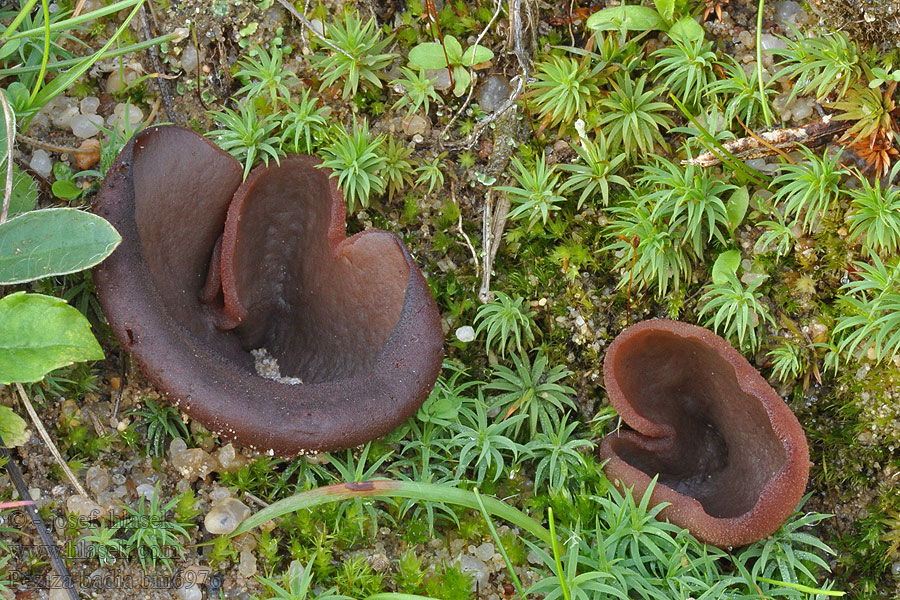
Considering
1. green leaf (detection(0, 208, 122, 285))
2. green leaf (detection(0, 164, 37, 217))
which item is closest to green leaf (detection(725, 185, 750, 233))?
green leaf (detection(0, 208, 122, 285))

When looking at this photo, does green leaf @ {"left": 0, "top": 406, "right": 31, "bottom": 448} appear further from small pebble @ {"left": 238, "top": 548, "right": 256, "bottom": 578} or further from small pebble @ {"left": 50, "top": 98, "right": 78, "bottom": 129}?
small pebble @ {"left": 50, "top": 98, "right": 78, "bottom": 129}

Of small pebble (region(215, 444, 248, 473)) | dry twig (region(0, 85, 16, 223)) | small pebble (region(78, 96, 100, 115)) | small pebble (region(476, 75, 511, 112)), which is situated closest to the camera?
dry twig (region(0, 85, 16, 223))

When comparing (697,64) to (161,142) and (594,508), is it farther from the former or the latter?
(161,142)

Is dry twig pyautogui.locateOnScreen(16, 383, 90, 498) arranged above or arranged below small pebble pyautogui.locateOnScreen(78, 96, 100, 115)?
below

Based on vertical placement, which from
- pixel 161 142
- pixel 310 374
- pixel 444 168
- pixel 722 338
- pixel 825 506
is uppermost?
pixel 161 142

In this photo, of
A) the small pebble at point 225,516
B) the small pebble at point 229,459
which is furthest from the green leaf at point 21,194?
the small pebble at point 225,516

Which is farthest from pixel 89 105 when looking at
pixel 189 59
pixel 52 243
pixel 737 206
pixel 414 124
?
pixel 737 206

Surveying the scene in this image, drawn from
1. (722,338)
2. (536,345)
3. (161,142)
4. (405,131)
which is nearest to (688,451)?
(722,338)
